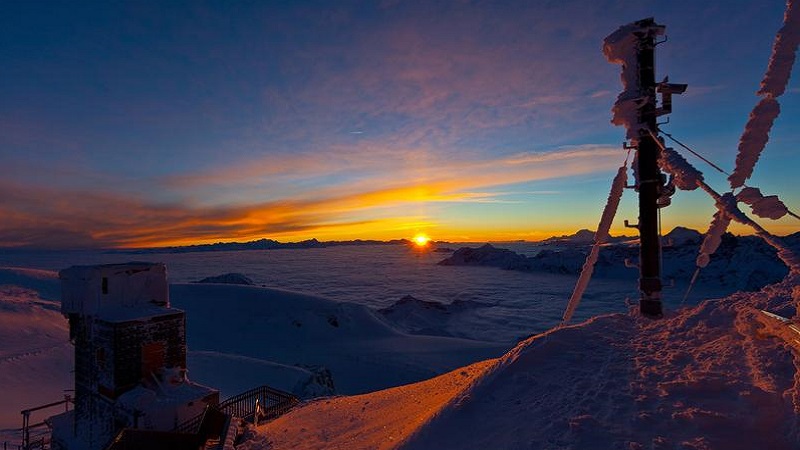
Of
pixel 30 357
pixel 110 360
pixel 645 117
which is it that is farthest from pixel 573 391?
pixel 30 357

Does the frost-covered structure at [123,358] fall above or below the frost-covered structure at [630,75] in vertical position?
below

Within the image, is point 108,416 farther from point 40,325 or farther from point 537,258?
point 537,258

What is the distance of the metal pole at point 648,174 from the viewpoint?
996 cm

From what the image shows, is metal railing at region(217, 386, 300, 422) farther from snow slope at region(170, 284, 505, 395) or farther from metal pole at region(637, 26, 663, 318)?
metal pole at region(637, 26, 663, 318)

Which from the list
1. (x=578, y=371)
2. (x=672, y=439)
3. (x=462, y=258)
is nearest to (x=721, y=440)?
(x=672, y=439)

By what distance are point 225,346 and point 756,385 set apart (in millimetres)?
44660

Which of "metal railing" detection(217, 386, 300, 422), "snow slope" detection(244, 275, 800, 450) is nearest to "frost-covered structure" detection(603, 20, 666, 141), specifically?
"snow slope" detection(244, 275, 800, 450)

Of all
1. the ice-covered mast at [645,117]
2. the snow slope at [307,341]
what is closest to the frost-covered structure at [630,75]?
the ice-covered mast at [645,117]

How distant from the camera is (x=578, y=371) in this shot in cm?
690

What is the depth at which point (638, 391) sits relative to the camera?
5.86 meters

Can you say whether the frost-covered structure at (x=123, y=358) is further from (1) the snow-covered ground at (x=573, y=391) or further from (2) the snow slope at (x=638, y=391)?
(2) the snow slope at (x=638, y=391)

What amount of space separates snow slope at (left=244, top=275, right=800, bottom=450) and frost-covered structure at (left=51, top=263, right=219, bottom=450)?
958 centimetres

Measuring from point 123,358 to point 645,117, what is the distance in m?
18.4

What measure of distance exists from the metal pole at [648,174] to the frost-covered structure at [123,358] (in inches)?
627
